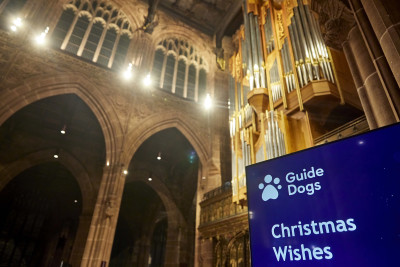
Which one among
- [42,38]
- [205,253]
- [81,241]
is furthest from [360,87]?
[81,241]

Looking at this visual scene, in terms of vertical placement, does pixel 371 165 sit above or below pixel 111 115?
below

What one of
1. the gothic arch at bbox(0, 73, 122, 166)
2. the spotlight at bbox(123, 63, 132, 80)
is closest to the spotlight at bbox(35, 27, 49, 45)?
the gothic arch at bbox(0, 73, 122, 166)

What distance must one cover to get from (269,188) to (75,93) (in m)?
9.06

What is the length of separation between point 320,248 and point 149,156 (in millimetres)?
12895

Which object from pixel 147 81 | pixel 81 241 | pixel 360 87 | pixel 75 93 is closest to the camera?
pixel 360 87

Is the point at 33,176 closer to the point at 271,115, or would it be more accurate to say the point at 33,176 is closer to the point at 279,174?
the point at 271,115

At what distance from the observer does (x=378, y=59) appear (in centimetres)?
230

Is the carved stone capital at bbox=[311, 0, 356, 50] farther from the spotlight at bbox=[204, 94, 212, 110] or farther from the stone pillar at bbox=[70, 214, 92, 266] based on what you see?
the stone pillar at bbox=[70, 214, 92, 266]

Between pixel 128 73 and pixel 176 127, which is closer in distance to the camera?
pixel 128 73

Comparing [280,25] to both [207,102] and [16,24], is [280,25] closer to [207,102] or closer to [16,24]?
[207,102]

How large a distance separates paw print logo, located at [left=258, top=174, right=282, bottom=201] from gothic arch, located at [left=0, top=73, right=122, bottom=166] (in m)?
→ 7.96

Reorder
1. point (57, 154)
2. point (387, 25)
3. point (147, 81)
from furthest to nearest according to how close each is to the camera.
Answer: point (57, 154)
point (147, 81)
point (387, 25)

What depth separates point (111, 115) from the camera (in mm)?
9273

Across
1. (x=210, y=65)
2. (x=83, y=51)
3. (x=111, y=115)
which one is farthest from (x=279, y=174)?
(x=210, y=65)
